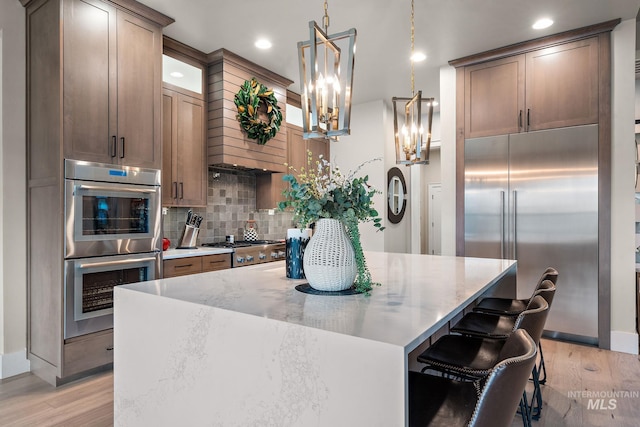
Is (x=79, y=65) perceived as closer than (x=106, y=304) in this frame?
Yes

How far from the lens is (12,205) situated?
2.80 meters

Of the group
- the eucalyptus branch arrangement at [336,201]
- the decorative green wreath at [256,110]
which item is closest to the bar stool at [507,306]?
the eucalyptus branch arrangement at [336,201]

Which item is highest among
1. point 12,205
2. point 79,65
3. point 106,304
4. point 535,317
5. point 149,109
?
point 79,65

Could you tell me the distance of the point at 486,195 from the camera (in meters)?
3.90

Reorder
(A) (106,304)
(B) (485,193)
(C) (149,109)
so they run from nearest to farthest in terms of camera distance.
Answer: (A) (106,304), (C) (149,109), (B) (485,193)

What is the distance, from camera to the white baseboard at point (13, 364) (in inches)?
108

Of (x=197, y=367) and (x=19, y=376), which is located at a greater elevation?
(x=197, y=367)

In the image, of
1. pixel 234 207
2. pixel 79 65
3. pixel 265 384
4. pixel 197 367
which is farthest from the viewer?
pixel 234 207

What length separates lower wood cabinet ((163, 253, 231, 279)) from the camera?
10.5ft

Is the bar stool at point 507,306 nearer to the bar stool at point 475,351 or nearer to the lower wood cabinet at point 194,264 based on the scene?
the bar stool at point 475,351

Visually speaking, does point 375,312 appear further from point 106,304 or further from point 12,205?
point 12,205

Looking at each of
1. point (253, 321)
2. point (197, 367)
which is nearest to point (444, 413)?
point (253, 321)

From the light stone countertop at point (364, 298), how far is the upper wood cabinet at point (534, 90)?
206cm

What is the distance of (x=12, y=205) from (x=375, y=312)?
2.91m
